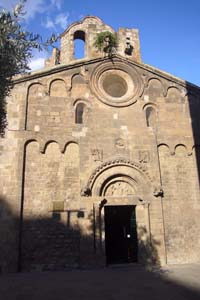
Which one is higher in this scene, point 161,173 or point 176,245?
point 161,173

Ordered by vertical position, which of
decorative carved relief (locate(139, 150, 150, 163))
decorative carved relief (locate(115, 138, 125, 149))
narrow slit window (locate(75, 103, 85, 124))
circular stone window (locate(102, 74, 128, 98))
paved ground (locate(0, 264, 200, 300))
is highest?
circular stone window (locate(102, 74, 128, 98))

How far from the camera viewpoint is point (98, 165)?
1085 centimetres

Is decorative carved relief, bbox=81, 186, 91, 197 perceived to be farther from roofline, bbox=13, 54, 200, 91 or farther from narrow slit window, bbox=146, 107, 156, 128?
roofline, bbox=13, 54, 200, 91

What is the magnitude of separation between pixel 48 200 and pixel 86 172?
6.28 ft

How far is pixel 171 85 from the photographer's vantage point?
13242 millimetres

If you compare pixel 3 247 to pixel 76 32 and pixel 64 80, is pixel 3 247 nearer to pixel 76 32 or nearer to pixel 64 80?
pixel 64 80

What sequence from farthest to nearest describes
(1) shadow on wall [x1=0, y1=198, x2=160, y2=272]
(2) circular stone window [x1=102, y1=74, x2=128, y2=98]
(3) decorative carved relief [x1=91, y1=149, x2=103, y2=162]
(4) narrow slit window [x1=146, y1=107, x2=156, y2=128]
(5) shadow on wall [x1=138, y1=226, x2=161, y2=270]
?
(2) circular stone window [x1=102, y1=74, x2=128, y2=98], (4) narrow slit window [x1=146, y1=107, x2=156, y2=128], (3) decorative carved relief [x1=91, y1=149, x2=103, y2=162], (5) shadow on wall [x1=138, y1=226, x2=161, y2=270], (1) shadow on wall [x1=0, y1=198, x2=160, y2=272]

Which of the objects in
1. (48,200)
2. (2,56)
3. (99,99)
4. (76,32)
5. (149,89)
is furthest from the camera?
(76,32)

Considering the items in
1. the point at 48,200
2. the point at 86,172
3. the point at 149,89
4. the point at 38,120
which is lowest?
the point at 48,200

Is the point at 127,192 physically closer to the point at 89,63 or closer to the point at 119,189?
the point at 119,189

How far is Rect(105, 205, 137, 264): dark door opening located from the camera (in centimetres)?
1146

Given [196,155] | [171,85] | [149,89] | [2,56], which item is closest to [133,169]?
[196,155]

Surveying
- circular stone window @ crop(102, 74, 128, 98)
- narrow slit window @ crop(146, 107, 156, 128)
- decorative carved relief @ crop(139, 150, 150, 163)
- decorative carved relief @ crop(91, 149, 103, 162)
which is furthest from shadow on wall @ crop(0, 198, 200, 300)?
circular stone window @ crop(102, 74, 128, 98)

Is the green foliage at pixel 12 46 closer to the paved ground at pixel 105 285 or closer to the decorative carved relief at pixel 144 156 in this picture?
the paved ground at pixel 105 285
